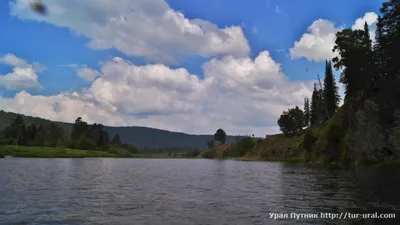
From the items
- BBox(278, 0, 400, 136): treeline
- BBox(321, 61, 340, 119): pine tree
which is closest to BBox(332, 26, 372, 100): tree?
BBox(278, 0, 400, 136): treeline

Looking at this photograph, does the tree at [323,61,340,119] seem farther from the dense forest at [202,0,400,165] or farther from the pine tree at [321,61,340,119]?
the dense forest at [202,0,400,165]

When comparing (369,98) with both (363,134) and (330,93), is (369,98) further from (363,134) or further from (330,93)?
(330,93)

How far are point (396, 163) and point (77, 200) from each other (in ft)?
246

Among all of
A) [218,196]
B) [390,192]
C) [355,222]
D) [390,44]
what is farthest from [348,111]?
[355,222]

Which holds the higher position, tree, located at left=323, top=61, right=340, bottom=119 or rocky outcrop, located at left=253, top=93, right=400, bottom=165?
tree, located at left=323, top=61, right=340, bottom=119

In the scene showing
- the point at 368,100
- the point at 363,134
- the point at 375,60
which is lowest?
the point at 363,134

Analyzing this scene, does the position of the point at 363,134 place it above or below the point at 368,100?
below

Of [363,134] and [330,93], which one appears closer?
[363,134]

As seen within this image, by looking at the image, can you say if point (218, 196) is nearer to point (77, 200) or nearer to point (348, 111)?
point (77, 200)

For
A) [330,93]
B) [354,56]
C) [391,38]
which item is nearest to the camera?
[391,38]

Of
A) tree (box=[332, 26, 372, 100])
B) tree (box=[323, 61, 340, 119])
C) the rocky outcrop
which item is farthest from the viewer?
tree (box=[323, 61, 340, 119])

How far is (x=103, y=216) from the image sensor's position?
23.6 metres

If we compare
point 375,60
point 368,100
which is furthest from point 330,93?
point 368,100

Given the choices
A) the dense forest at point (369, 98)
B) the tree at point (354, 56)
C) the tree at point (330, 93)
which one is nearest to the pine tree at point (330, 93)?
the tree at point (330, 93)
